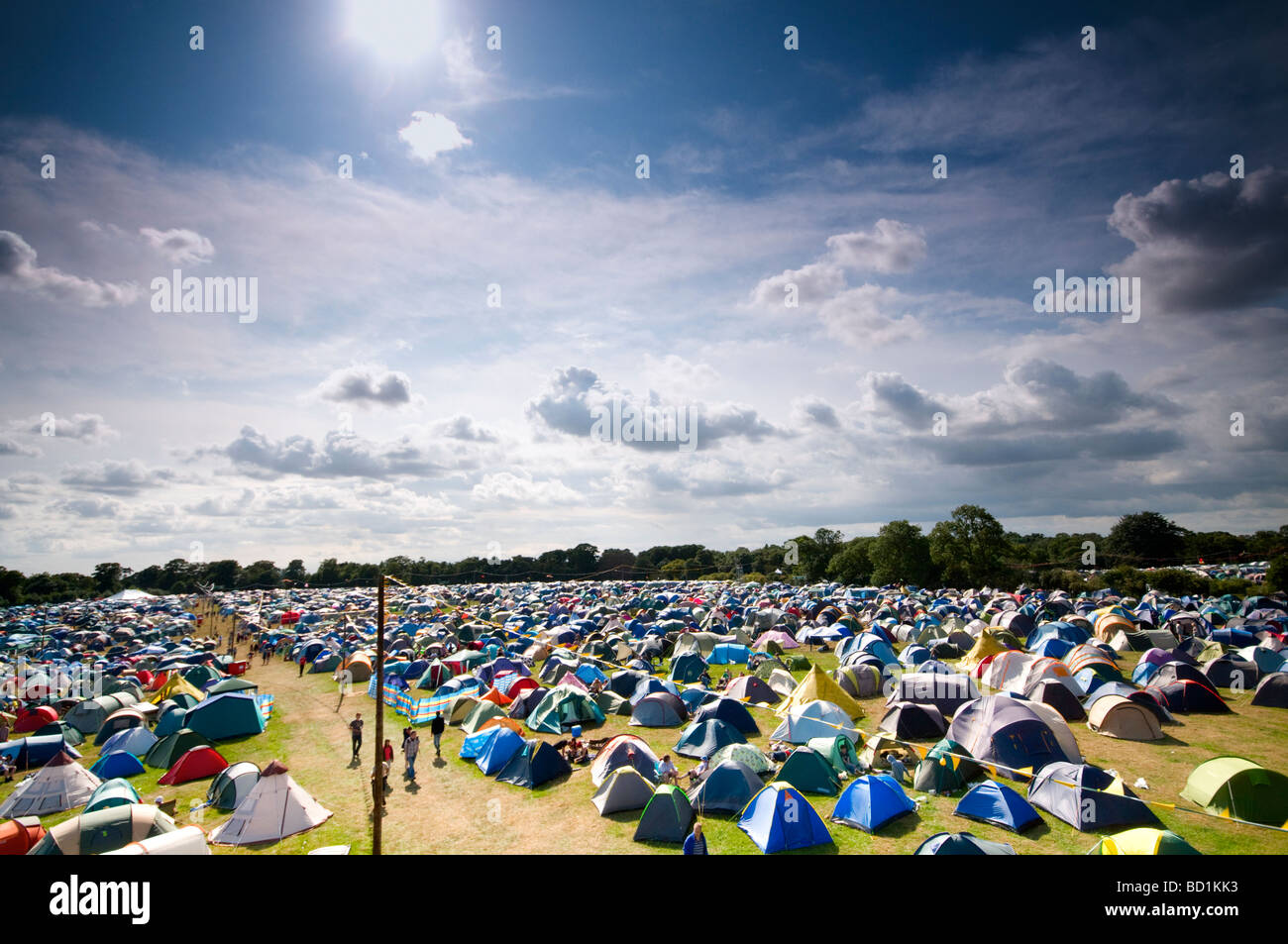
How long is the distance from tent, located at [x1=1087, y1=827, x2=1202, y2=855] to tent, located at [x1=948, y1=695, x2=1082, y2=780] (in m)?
5.64

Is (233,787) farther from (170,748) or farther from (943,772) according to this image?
(943,772)

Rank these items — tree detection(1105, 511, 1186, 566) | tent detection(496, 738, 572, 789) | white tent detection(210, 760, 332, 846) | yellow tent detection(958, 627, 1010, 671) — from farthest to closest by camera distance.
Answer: tree detection(1105, 511, 1186, 566), yellow tent detection(958, 627, 1010, 671), tent detection(496, 738, 572, 789), white tent detection(210, 760, 332, 846)

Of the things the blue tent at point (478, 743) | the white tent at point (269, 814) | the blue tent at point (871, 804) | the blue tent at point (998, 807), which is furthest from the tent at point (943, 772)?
the white tent at point (269, 814)

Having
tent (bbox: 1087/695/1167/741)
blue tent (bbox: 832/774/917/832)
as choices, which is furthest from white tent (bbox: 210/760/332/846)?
tent (bbox: 1087/695/1167/741)

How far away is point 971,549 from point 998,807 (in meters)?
52.2

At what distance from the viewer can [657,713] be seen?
2020cm

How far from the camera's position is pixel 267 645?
39250 mm

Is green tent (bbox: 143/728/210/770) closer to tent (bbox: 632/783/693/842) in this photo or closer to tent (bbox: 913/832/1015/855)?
tent (bbox: 632/783/693/842)

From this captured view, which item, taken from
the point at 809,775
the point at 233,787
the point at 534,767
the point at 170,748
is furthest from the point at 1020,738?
the point at 170,748

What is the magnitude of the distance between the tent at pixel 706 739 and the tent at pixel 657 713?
8.38ft

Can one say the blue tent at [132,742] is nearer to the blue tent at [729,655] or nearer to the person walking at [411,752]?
the person walking at [411,752]

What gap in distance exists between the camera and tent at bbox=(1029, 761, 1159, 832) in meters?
11.8
